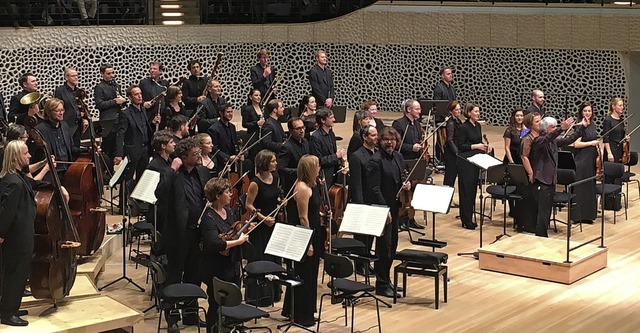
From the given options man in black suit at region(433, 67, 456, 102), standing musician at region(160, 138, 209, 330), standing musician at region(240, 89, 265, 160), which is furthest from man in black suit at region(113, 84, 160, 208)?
man in black suit at region(433, 67, 456, 102)

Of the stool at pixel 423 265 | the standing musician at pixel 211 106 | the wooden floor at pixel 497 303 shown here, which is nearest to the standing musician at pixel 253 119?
the standing musician at pixel 211 106

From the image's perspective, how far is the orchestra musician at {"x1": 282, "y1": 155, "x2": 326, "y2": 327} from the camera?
31.8ft

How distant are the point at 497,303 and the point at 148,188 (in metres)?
3.69

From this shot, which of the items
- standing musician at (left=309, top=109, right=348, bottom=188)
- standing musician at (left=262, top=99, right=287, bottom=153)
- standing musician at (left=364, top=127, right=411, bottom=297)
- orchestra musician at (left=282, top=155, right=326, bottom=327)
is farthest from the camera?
standing musician at (left=262, top=99, right=287, bottom=153)

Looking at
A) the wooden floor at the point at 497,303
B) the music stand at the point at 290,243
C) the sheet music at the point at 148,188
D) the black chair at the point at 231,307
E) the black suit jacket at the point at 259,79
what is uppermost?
the black suit jacket at the point at 259,79

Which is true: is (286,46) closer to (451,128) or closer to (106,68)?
(106,68)

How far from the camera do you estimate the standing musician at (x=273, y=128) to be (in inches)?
504

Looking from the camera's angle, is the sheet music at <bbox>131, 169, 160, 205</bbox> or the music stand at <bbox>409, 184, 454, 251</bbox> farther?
the music stand at <bbox>409, 184, 454, 251</bbox>

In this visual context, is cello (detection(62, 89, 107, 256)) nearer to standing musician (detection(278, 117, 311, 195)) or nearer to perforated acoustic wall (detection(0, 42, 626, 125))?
standing musician (detection(278, 117, 311, 195))

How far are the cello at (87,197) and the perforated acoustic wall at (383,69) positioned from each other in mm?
8854

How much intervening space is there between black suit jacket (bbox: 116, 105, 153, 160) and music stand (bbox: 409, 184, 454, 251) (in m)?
4.20

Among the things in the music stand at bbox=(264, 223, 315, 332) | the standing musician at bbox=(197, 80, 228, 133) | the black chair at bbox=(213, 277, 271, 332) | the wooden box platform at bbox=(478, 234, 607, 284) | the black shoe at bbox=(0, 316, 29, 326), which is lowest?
the wooden box platform at bbox=(478, 234, 607, 284)

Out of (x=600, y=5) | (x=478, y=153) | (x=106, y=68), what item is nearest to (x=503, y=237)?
(x=478, y=153)

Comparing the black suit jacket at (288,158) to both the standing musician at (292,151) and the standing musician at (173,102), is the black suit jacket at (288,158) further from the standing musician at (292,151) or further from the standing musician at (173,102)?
the standing musician at (173,102)
